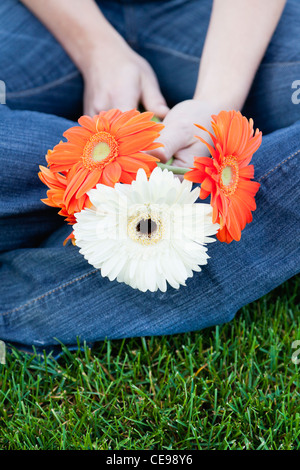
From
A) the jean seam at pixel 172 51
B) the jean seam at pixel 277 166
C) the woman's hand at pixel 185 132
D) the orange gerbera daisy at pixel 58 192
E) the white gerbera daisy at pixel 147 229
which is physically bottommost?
the white gerbera daisy at pixel 147 229

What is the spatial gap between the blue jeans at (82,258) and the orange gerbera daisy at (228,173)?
0.17m

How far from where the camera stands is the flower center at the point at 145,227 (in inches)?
24.1

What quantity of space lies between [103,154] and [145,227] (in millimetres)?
116

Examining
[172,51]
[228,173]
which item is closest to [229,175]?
[228,173]

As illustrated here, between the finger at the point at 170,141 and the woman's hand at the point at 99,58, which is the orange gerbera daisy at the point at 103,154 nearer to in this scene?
the finger at the point at 170,141

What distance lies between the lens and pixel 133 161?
611 mm

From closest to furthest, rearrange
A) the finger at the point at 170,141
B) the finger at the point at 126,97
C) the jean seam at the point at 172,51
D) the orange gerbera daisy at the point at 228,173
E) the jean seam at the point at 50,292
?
the orange gerbera daisy at the point at 228,173 < the finger at the point at 170,141 < the jean seam at the point at 50,292 < the finger at the point at 126,97 < the jean seam at the point at 172,51

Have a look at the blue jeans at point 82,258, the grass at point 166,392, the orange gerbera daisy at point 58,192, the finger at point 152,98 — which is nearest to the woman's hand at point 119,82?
the finger at point 152,98

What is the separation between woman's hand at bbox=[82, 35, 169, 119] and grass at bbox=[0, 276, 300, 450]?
500mm

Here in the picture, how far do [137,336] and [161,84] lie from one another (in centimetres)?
64

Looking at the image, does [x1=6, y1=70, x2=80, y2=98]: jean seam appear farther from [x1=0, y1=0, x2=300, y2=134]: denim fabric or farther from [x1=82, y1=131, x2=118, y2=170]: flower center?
[x1=82, y1=131, x2=118, y2=170]: flower center

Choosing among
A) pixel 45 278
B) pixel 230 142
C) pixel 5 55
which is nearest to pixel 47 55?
pixel 5 55

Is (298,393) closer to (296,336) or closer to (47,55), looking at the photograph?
(296,336)

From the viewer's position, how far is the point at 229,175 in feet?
2.10
